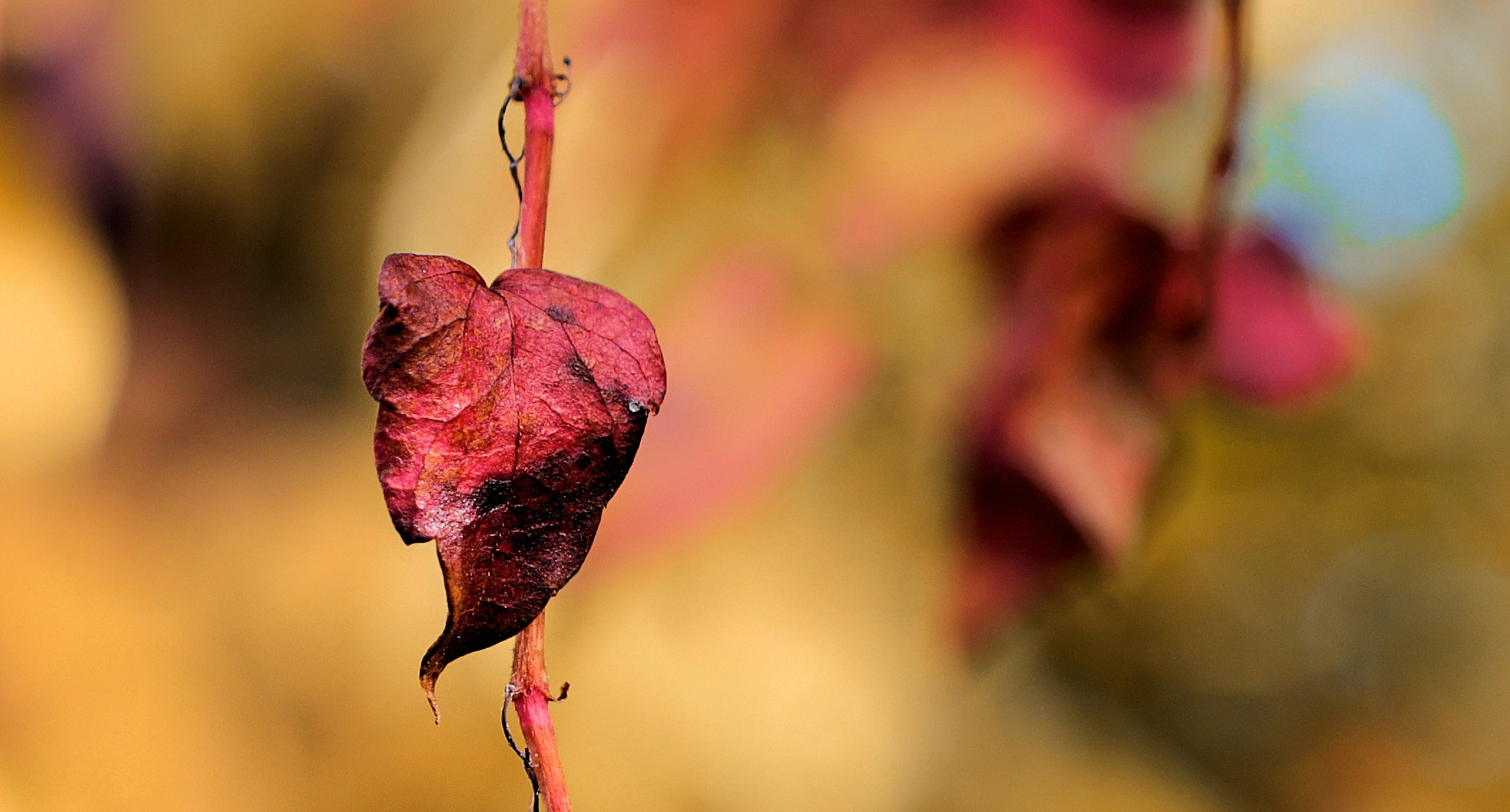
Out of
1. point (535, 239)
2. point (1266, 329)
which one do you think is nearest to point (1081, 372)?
point (1266, 329)

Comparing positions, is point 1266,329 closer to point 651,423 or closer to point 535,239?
point 651,423

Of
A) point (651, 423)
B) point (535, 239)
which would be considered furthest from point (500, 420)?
point (651, 423)

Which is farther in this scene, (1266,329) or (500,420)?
(1266,329)

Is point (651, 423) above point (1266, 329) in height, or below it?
below

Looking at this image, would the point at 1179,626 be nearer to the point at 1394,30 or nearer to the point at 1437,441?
the point at 1437,441

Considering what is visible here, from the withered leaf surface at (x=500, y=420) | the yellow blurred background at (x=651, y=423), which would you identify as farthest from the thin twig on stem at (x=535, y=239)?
the yellow blurred background at (x=651, y=423)

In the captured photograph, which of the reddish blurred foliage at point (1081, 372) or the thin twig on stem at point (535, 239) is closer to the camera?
the thin twig on stem at point (535, 239)

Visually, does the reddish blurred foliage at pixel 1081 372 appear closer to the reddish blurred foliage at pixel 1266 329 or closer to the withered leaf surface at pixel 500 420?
the reddish blurred foliage at pixel 1266 329
